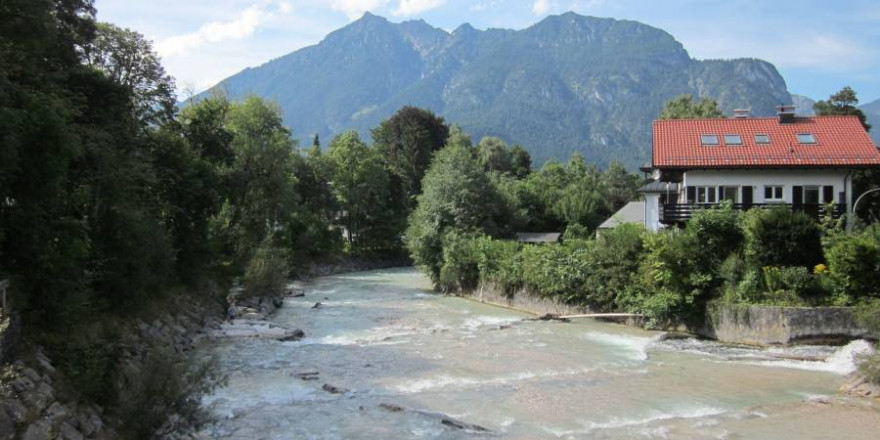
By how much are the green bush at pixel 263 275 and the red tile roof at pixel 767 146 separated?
2113 cm

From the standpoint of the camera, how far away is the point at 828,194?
32.6 m

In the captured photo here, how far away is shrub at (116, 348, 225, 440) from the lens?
11.8 meters

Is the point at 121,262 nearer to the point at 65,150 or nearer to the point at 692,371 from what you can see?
the point at 65,150

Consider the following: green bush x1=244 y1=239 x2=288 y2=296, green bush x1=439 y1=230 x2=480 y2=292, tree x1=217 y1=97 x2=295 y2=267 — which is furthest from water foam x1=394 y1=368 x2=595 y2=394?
tree x1=217 y1=97 x2=295 y2=267

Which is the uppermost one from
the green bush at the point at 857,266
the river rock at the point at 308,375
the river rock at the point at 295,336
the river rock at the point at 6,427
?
the green bush at the point at 857,266

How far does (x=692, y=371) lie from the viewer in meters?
20.2

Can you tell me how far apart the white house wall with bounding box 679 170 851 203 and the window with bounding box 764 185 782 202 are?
6.7 inches

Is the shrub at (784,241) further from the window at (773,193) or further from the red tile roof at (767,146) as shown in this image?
the red tile roof at (767,146)

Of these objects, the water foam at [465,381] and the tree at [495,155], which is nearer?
the water foam at [465,381]

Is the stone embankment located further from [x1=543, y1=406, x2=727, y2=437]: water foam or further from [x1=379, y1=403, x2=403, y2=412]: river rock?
[x1=543, y1=406, x2=727, y2=437]: water foam

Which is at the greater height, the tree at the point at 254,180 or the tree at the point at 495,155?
the tree at the point at 495,155

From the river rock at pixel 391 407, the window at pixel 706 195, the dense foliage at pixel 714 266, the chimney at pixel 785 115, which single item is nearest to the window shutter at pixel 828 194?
the window at pixel 706 195

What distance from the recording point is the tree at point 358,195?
67.4 metres

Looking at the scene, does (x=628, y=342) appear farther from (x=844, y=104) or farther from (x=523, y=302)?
(x=844, y=104)
